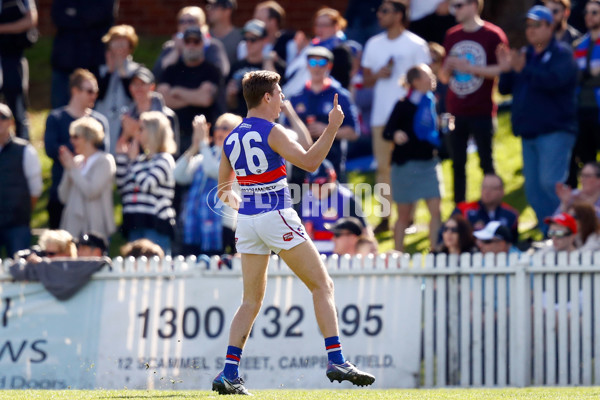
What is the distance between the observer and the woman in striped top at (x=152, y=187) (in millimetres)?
11875

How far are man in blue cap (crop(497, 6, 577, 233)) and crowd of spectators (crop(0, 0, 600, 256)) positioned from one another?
0.05 ft

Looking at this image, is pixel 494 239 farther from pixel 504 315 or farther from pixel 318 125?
pixel 318 125

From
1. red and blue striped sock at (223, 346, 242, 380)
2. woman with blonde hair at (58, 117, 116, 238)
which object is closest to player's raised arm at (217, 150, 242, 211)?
red and blue striped sock at (223, 346, 242, 380)

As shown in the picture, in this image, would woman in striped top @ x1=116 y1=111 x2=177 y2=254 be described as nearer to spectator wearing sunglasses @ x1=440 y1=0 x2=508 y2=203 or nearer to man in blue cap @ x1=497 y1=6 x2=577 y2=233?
spectator wearing sunglasses @ x1=440 y1=0 x2=508 y2=203

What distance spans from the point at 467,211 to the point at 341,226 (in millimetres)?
1527

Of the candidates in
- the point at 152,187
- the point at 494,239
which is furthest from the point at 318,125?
the point at 494,239

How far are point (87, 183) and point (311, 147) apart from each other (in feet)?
18.3

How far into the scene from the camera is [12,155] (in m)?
12.5

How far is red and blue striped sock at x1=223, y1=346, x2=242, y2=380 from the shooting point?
24.7ft

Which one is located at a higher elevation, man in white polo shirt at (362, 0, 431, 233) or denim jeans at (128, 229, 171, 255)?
man in white polo shirt at (362, 0, 431, 233)

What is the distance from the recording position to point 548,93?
1237cm

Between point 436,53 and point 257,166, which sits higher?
point 436,53

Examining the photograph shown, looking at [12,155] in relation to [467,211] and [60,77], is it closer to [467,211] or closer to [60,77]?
[60,77]

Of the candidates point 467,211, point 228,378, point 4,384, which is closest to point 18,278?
point 4,384
